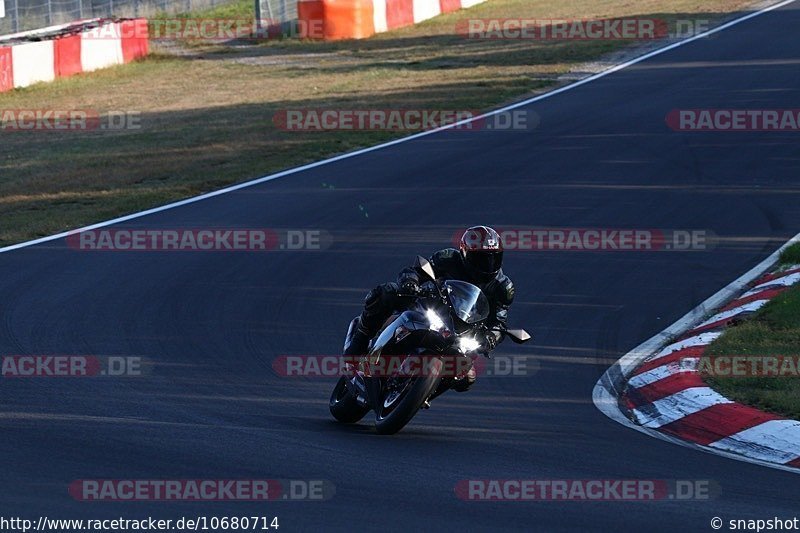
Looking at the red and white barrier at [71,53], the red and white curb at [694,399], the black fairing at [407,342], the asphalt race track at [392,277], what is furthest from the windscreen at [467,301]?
the red and white barrier at [71,53]

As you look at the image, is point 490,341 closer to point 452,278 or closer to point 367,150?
point 452,278

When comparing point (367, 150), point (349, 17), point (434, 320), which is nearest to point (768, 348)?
point (434, 320)

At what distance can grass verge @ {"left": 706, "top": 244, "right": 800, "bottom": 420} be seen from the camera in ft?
27.2

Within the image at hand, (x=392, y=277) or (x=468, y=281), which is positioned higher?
(x=468, y=281)

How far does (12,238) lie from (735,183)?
948 centimetres

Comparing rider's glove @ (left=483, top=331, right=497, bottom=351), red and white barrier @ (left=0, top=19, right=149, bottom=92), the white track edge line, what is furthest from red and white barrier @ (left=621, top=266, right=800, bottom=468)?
red and white barrier @ (left=0, top=19, right=149, bottom=92)

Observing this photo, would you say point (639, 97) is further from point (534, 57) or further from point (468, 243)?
point (468, 243)

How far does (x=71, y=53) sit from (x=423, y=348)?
2536 centimetres

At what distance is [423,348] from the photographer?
7.85m

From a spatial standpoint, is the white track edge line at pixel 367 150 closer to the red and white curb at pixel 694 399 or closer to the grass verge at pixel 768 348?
the red and white curb at pixel 694 399

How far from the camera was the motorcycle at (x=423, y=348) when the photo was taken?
7750 mm

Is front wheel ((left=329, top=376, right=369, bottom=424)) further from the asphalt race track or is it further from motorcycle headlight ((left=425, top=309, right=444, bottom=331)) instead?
motorcycle headlight ((left=425, top=309, right=444, bottom=331))

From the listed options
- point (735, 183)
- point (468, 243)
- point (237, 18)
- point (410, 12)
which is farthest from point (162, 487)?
point (237, 18)

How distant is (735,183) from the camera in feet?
55.2
